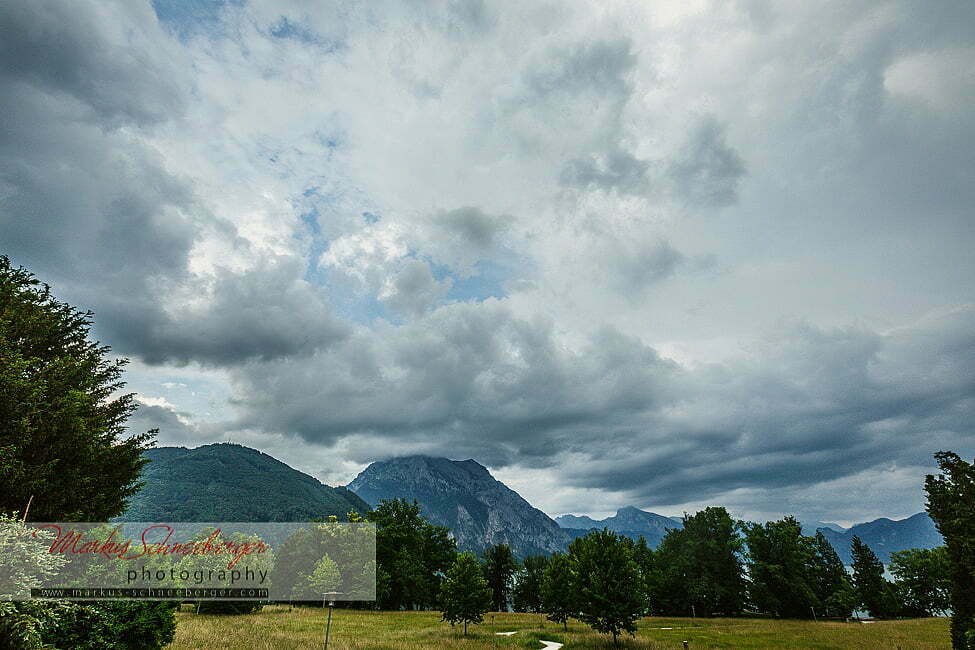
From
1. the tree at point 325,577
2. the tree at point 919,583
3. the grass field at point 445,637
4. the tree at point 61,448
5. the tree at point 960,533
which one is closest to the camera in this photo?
the tree at point 61,448

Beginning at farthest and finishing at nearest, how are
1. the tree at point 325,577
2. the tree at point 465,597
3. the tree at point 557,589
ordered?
the tree at point 325,577, the tree at point 557,589, the tree at point 465,597

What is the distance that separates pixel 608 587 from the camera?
38906 millimetres

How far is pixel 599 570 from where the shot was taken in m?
40.6

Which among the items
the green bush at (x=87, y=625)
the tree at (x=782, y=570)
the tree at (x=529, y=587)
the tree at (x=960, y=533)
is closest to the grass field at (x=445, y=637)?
the green bush at (x=87, y=625)

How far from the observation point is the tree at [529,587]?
299ft

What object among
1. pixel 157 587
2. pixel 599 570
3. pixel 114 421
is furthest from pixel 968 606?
pixel 114 421

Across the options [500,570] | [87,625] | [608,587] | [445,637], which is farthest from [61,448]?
[500,570]

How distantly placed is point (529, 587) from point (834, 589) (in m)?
53.0

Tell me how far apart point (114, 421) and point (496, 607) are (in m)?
80.2

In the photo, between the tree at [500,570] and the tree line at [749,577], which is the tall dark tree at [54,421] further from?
the tree at [500,570]

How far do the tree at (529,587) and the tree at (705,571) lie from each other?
22.5 metres

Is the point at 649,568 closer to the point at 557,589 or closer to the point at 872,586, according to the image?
the point at 557,589

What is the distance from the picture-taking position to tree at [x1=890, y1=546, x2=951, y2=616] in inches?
3108

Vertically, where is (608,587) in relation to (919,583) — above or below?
above
